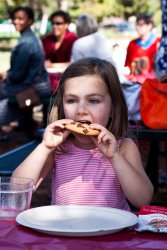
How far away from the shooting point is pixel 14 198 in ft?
7.55

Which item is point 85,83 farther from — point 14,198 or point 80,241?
point 80,241

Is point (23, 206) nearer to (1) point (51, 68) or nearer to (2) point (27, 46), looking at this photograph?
(2) point (27, 46)

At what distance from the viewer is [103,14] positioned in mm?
52656

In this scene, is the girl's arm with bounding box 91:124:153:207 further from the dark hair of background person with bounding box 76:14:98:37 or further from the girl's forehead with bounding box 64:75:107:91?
the dark hair of background person with bounding box 76:14:98:37

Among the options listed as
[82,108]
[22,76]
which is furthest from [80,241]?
[22,76]

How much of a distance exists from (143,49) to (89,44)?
1.59m

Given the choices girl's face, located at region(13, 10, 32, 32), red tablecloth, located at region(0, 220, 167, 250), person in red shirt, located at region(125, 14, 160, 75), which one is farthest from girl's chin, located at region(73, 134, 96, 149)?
girl's face, located at region(13, 10, 32, 32)

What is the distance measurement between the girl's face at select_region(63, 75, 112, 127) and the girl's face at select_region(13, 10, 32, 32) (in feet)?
20.5

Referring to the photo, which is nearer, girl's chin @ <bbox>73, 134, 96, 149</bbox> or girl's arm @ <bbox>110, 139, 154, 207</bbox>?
girl's arm @ <bbox>110, 139, 154, 207</bbox>

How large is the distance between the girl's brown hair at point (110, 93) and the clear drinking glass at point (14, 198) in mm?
690

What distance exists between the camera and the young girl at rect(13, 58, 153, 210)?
102 inches

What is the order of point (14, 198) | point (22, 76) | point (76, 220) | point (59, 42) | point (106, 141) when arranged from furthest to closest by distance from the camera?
point (59, 42) < point (22, 76) < point (106, 141) < point (14, 198) < point (76, 220)

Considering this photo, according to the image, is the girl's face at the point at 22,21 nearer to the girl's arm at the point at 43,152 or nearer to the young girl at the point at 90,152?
the young girl at the point at 90,152

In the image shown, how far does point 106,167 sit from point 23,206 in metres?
0.54
